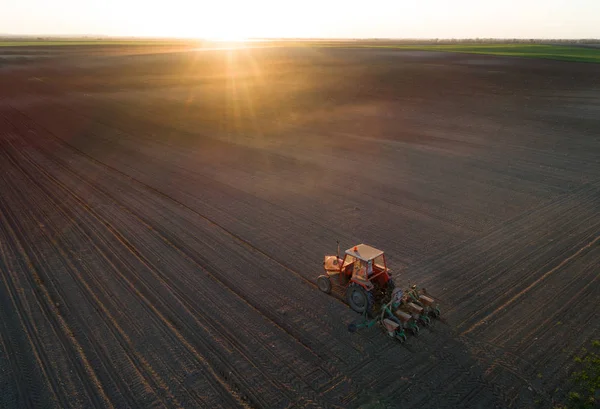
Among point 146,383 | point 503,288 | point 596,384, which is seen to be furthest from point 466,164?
point 146,383

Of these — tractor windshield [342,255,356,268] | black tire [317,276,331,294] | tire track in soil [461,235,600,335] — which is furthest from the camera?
black tire [317,276,331,294]

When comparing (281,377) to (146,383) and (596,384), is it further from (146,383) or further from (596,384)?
(596,384)

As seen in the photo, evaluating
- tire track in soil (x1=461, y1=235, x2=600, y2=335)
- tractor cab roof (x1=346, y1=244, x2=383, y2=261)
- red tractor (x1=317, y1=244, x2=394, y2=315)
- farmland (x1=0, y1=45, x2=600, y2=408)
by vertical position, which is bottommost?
tire track in soil (x1=461, y1=235, x2=600, y2=335)

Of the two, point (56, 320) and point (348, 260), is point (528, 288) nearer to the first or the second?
point (348, 260)

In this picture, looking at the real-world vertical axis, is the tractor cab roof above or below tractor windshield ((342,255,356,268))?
above

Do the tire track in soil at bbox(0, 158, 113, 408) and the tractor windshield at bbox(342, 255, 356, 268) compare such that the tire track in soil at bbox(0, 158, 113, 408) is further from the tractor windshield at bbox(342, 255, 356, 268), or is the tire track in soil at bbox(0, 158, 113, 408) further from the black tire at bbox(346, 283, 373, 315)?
the tractor windshield at bbox(342, 255, 356, 268)

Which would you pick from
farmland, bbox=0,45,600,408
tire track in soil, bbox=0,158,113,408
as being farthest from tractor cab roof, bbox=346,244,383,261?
tire track in soil, bbox=0,158,113,408

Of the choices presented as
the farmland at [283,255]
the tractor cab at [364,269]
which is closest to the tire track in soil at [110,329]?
the farmland at [283,255]
